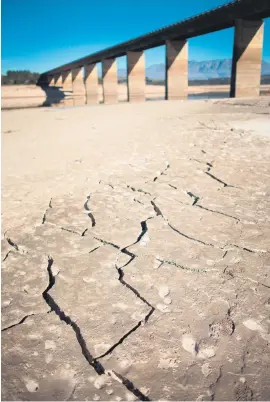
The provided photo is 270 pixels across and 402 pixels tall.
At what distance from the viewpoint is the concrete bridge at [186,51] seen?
934cm

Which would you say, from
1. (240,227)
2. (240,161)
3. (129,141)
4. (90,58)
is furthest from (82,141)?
(90,58)

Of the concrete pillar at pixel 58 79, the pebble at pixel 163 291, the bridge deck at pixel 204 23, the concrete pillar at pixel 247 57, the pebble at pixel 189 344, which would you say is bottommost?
the pebble at pixel 189 344

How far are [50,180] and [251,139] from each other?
2516 millimetres

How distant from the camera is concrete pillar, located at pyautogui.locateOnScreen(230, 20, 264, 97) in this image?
31.1 ft

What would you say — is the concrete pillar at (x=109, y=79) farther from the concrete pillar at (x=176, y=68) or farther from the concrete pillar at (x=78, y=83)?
the concrete pillar at (x=78, y=83)

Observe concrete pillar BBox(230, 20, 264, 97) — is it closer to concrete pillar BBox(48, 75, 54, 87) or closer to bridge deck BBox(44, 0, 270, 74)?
bridge deck BBox(44, 0, 270, 74)

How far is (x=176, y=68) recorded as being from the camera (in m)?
13.3

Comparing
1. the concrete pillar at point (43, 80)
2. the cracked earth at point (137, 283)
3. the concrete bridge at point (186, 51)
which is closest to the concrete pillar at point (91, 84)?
the concrete bridge at point (186, 51)

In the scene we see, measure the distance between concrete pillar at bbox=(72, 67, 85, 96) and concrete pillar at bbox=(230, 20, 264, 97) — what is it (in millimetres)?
20984

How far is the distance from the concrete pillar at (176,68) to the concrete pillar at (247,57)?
3.50 meters

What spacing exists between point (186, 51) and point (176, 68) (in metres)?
0.87

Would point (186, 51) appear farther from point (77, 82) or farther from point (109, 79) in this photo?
point (77, 82)

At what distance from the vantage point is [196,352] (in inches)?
33.9

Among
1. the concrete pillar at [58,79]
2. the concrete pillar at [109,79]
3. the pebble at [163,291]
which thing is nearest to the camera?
the pebble at [163,291]
